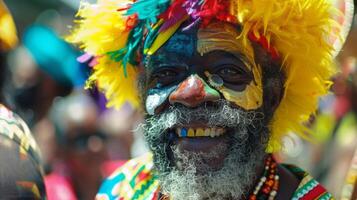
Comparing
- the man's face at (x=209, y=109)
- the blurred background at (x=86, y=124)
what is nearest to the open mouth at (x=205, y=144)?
the man's face at (x=209, y=109)

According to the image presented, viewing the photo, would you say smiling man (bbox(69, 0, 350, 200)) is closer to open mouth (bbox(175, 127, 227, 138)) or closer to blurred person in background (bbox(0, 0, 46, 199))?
open mouth (bbox(175, 127, 227, 138))

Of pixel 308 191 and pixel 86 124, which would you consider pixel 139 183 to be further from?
pixel 86 124

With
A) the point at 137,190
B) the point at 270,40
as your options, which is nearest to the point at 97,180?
the point at 137,190

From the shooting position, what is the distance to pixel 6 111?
2.31m

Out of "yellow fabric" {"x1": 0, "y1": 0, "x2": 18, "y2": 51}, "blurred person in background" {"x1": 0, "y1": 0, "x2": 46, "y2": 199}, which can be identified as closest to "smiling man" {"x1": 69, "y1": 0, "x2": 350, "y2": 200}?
"yellow fabric" {"x1": 0, "y1": 0, "x2": 18, "y2": 51}

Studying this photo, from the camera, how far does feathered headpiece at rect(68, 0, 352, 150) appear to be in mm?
2877

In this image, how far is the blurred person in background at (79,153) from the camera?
4.27 m

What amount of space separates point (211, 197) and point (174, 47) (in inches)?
24.4

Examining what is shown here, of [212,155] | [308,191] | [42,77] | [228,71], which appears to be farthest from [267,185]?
[42,77]

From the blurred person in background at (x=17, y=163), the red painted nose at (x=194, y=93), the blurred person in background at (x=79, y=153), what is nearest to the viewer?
the blurred person in background at (x=17, y=163)

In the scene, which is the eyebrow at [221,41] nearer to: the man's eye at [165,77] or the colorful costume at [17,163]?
the man's eye at [165,77]

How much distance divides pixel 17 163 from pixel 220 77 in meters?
1.04

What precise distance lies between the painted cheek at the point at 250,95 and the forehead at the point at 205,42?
102mm

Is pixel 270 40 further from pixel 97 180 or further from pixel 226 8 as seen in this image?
pixel 97 180
